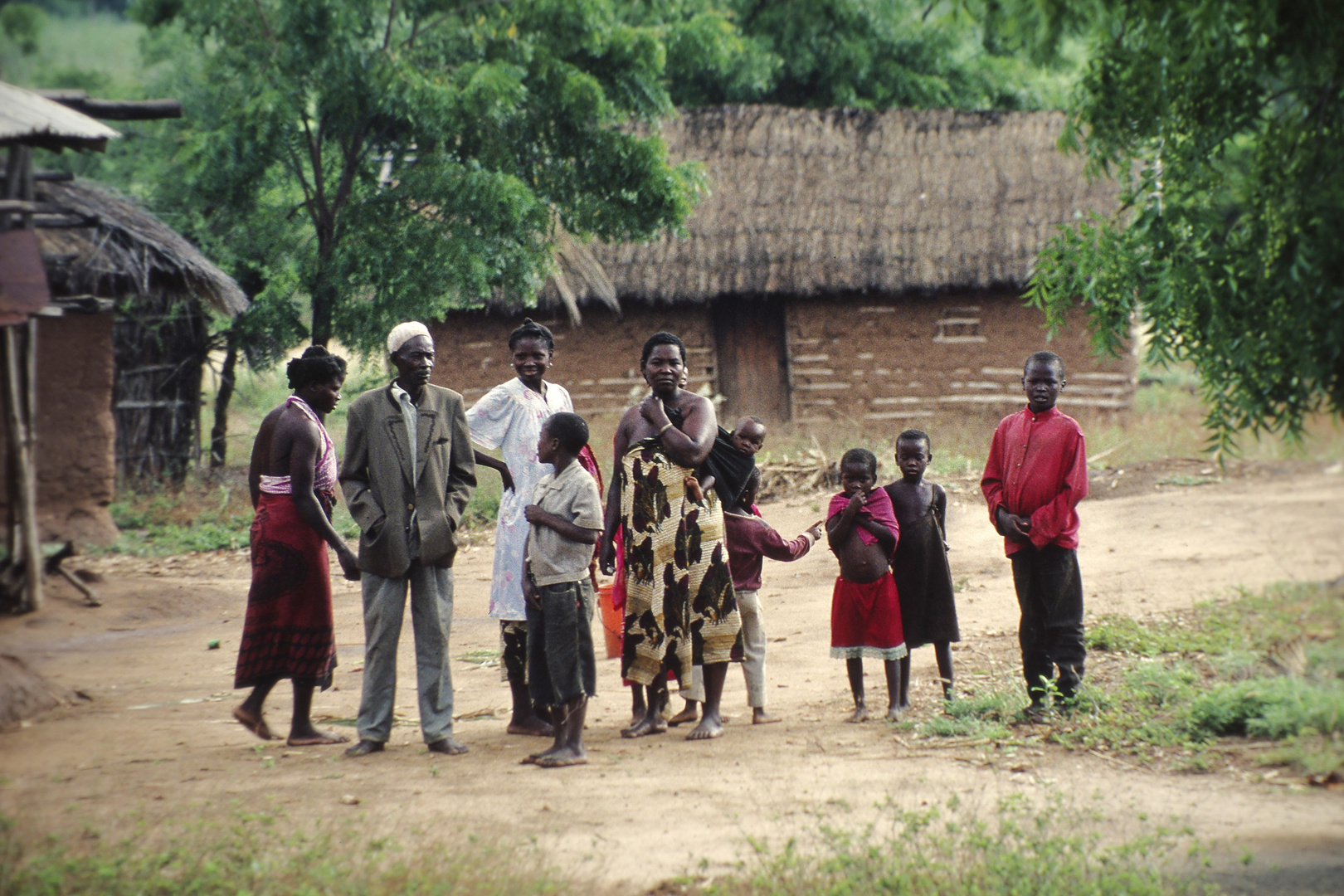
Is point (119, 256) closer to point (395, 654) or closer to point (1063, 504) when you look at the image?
point (395, 654)

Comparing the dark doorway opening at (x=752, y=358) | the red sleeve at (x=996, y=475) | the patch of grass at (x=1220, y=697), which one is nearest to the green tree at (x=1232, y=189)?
the patch of grass at (x=1220, y=697)

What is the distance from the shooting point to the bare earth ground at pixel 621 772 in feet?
12.3

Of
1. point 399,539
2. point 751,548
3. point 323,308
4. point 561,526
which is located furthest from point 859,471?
point 323,308

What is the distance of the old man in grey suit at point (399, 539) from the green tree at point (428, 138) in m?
6.63

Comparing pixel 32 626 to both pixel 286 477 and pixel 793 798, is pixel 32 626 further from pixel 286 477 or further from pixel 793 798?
pixel 793 798

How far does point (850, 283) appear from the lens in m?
15.3

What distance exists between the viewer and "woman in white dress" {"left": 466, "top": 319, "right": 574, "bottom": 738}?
17.0 ft

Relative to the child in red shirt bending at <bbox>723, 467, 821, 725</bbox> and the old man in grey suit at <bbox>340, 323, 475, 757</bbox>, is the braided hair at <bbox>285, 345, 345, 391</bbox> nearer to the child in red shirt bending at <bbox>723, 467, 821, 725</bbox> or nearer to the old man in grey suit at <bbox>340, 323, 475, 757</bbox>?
the old man in grey suit at <bbox>340, 323, 475, 757</bbox>

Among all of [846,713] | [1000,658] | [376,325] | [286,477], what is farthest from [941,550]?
[376,325]

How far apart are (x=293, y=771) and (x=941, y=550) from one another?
2.87m

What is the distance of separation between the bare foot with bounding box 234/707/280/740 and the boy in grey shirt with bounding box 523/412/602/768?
1.20 m

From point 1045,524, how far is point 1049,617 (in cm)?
41

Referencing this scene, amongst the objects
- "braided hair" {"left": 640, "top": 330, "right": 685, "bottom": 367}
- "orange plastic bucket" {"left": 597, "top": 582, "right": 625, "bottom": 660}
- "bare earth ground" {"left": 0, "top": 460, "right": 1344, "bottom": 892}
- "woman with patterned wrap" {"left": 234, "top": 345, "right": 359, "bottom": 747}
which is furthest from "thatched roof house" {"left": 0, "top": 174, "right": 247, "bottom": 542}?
"braided hair" {"left": 640, "top": 330, "right": 685, "bottom": 367}

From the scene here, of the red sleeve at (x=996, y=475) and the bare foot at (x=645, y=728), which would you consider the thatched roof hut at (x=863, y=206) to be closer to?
the red sleeve at (x=996, y=475)
